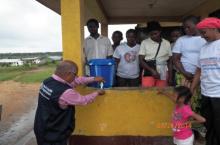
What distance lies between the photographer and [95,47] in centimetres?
658

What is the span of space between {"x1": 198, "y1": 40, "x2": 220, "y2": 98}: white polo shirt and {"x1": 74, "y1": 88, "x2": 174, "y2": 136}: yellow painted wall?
1231mm

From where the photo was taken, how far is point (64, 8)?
5855 mm

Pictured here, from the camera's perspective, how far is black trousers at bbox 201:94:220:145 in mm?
4680

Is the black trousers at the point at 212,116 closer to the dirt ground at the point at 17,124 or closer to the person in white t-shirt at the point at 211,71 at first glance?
the person in white t-shirt at the point at 211,71

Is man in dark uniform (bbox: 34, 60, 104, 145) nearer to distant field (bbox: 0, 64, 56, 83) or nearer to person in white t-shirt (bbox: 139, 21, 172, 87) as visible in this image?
person in white t-shirt (bbox: 139, 21, 172, 87)

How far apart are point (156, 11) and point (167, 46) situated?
4.91m

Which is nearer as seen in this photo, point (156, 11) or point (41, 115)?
point (41, 115)

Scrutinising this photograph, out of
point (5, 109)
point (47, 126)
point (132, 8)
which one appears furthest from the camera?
point (5, 109)

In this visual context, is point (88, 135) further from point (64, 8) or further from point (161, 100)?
point (64, 8)

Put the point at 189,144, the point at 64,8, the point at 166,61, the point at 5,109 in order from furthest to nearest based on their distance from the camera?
the point at 5,109 → the point at 166,61 → the point at 64,8 → the point at 189,144

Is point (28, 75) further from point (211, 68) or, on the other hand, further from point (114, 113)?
point (211, 68)

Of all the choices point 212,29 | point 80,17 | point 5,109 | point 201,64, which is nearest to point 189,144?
point 201,64

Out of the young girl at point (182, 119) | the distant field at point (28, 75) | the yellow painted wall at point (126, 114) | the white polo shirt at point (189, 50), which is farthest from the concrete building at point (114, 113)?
the distant field at point (28, 75)

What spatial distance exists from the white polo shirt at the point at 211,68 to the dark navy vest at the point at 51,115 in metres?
1.64
